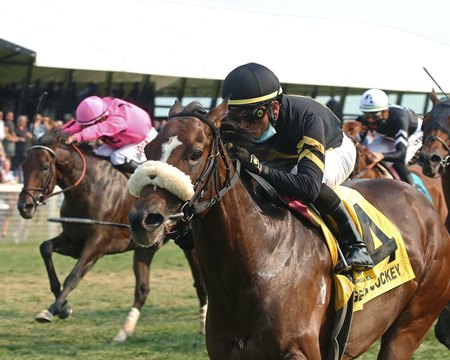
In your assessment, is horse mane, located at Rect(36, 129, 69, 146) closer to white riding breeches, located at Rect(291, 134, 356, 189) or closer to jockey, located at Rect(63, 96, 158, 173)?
jockey, located at Rect(63, 96, 158, 173)

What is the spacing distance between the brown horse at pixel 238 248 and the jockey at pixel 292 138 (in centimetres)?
14

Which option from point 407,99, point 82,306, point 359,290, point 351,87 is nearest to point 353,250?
point 359,290

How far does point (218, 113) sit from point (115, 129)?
558 cm

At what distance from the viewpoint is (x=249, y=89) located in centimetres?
479

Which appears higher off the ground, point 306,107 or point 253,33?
point 306,107

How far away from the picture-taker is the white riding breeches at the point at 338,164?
5750mm

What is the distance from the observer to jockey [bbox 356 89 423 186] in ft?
34.9

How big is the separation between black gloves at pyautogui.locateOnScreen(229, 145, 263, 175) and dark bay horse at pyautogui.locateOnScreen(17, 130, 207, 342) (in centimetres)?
476

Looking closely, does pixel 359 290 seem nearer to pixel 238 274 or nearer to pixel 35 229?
pixel 238 274

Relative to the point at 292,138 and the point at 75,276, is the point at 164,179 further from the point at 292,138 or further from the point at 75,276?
the point at 75,276

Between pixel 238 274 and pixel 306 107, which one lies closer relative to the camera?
pixel 238 274

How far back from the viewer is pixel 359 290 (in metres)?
5.20

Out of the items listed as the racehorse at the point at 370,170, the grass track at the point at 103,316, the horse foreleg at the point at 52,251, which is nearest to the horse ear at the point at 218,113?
the grass track at the point at 103,316

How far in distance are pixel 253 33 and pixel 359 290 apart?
2482 cm
